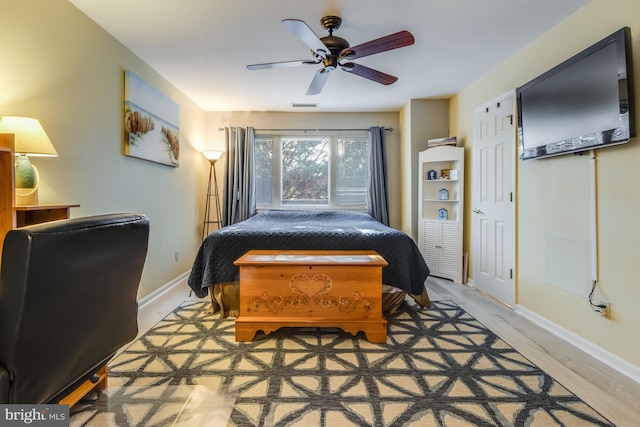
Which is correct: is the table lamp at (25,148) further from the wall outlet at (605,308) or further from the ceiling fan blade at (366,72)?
the wall outlet at (605,308)

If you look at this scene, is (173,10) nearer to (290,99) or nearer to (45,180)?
(45,180)

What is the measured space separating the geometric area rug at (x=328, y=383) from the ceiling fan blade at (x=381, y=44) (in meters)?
2.05

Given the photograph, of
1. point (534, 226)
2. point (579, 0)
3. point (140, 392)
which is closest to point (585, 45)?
point (579, 0)

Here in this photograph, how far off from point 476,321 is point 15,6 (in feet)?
12.4

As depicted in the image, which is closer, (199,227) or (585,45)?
(585,45)

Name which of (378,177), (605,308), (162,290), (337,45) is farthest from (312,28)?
(162,290)

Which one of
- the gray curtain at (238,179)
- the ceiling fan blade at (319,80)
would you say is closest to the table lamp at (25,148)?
the ceiling fan blade at (319,80)

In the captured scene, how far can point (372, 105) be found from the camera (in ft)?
14.3

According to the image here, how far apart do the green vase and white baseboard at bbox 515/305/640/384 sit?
3.45 m

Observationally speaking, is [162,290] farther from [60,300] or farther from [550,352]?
[550,352]

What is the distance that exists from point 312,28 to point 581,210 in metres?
2.39

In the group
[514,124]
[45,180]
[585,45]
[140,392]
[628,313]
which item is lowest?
[140,392]

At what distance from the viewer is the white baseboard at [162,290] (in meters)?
2.88

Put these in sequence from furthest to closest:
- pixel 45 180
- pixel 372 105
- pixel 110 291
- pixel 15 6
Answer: pixel 372 105, pixel 45 180, pixel 15 6, pixel 110 291
